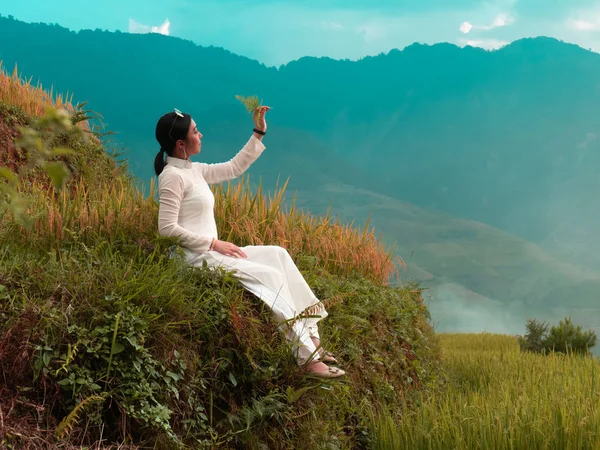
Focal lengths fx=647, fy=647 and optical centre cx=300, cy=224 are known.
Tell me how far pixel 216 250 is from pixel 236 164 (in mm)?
1267

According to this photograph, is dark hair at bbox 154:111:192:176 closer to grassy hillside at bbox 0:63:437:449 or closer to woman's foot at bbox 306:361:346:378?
grassy hillside at bbox 0:63:437:449

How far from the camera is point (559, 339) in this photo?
11477 mm

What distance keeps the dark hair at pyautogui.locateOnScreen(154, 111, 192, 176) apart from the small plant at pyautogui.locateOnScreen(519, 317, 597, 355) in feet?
27.0

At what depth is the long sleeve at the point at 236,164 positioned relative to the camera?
234 inches

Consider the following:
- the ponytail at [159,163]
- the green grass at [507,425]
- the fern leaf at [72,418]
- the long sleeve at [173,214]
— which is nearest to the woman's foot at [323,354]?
the green grass at [507,425]

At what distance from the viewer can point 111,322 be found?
393 cm

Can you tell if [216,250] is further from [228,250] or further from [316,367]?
[316,367]

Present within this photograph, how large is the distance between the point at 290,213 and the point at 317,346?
379cm

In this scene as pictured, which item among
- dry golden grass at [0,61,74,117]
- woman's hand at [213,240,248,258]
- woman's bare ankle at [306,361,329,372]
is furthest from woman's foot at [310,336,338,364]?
dry golden grass at [0,61,74,117]

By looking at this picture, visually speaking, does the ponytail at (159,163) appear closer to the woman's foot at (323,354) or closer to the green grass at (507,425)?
the woman's foot at (323,354)

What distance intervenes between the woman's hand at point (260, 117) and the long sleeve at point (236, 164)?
0.42 feet

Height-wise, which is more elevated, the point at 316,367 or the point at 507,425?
the point at 316,367

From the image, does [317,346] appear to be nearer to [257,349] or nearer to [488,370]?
[257,349]

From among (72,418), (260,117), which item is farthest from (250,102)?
(72,418)
